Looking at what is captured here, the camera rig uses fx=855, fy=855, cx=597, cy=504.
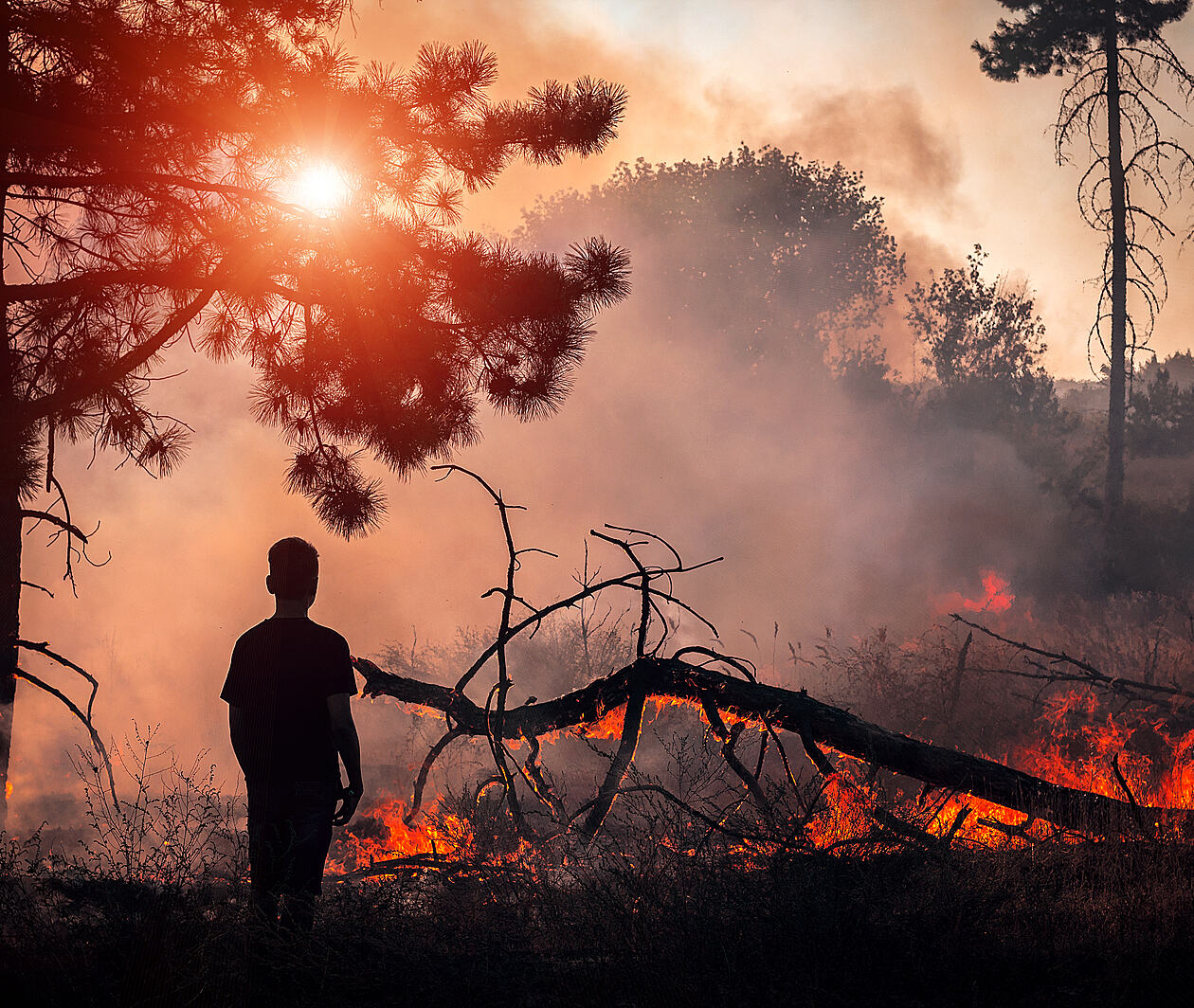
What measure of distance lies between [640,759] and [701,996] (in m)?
8.95

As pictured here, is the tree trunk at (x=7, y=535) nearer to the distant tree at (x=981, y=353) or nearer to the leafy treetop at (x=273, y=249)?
the leafy treetop at (x=273, y=249)

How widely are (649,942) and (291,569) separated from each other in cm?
210

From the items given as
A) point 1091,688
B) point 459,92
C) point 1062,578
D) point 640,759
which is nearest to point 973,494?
point 1062,578

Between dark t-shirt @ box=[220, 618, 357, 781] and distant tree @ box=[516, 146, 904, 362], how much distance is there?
1184 inches

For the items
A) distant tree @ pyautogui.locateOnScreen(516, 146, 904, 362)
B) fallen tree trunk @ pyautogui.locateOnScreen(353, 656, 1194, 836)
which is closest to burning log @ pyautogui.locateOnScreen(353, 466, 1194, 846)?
fallen tree trunk @ pyautogui.locateOnScreen(353, 656, 1194, 836)

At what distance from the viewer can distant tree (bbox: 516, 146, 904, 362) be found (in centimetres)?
3253

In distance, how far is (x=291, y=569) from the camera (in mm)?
3693

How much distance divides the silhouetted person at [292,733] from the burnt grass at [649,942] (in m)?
0.25

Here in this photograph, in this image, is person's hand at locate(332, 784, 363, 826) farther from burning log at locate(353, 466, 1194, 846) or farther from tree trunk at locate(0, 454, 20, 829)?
tree trunk at locate(0, 454, 20, 829)

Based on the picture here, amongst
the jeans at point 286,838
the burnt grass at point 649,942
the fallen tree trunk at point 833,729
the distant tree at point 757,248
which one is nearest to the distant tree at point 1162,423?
the distant tree at point 757,248

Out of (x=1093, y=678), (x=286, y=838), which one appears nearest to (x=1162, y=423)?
(x=1093, y=678)

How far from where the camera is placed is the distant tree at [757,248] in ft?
107

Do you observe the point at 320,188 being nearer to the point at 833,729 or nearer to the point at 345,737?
the point at 345,737

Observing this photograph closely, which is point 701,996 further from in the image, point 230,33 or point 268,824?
point 230,33
